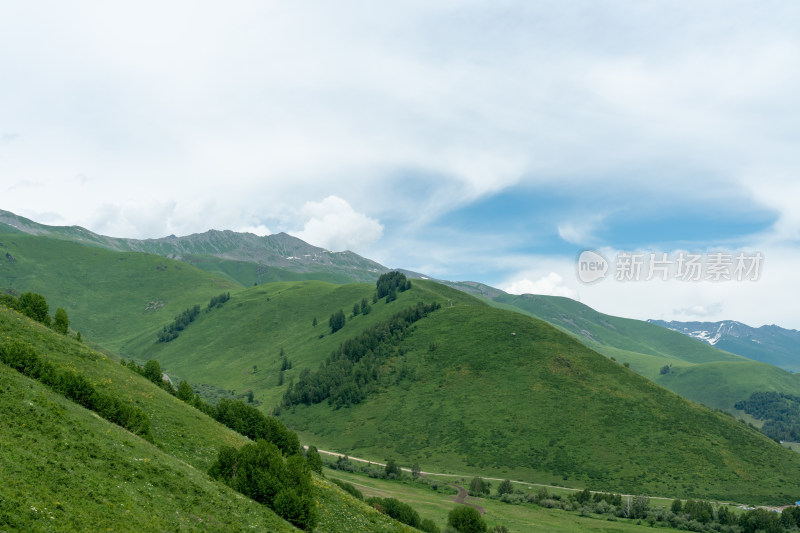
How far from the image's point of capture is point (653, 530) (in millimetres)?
79250

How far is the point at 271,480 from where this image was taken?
3256 centimetres

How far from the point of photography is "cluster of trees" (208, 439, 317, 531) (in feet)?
104

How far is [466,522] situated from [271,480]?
36.8 meters

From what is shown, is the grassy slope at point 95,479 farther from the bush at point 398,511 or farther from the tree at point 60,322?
the tree at point 60,322

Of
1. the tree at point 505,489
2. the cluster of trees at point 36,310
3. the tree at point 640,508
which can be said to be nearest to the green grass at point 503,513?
the tree at point 640,508

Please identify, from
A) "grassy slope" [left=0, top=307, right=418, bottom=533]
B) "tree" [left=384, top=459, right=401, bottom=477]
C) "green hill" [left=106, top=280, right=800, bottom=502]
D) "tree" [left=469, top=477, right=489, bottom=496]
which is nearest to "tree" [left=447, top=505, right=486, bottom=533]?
"grassy slope" [left=0, top=307, right=418, bottom=533]

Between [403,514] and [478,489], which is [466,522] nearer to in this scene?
[403,514]

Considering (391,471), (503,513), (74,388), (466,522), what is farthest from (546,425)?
(74,388)

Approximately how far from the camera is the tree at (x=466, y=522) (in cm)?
5919

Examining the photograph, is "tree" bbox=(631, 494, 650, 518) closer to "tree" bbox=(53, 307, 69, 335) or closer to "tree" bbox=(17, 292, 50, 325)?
"tree" bbox=(53, 307, 69, 335)

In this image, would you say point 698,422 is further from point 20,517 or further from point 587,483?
point 20,517

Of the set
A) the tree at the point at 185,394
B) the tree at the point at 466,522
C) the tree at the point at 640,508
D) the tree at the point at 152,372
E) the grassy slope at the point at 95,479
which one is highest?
the grassy slope at the point at 95,479

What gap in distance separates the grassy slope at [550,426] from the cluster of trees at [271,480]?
10569 centimetres

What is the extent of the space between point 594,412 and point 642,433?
48.2ft
